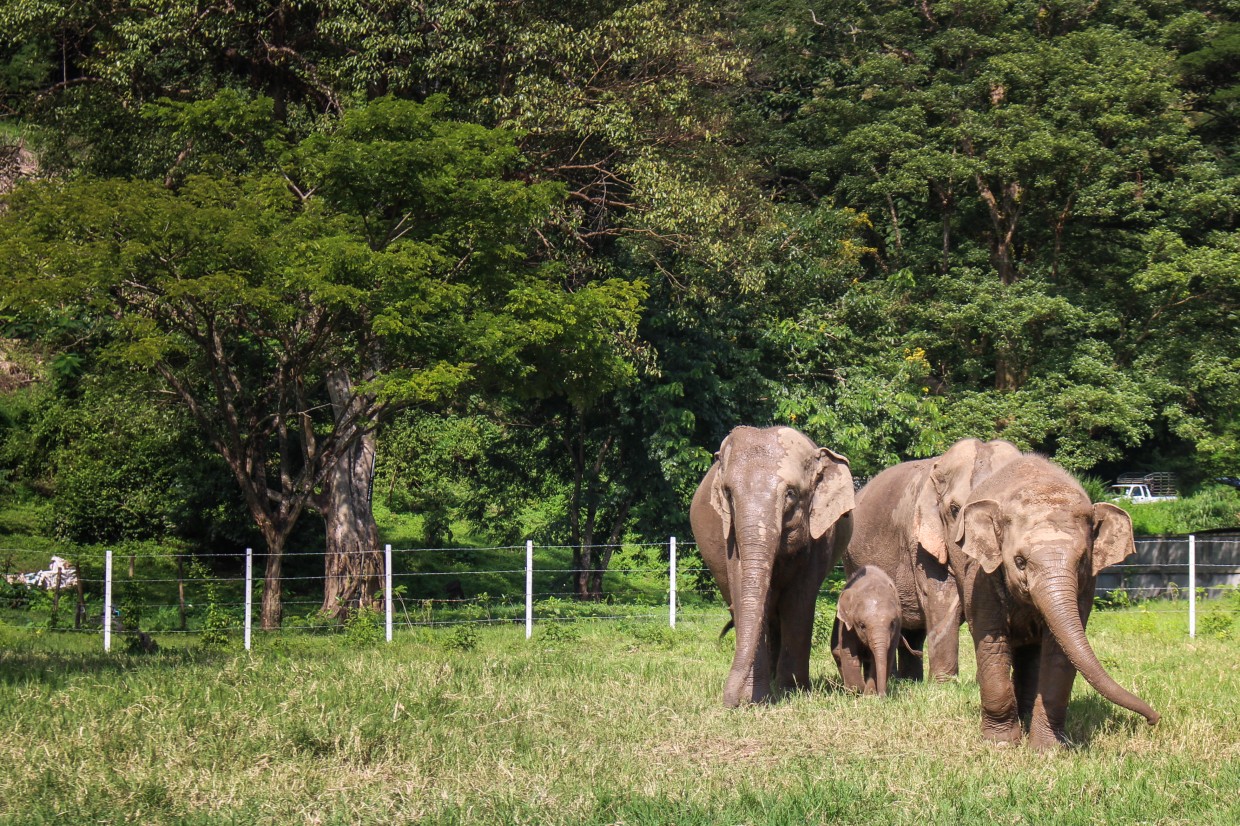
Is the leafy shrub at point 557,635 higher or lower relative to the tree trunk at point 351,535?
lower

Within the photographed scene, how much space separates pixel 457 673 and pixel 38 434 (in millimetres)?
19477

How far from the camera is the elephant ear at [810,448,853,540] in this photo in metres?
11.1

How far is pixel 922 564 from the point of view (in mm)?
11445

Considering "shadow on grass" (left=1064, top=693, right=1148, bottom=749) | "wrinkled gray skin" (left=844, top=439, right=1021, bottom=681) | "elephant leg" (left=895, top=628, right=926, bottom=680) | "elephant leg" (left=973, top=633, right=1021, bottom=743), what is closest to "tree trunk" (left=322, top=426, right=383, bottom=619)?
"wrinkled gray skin" (left=844, top=439, right=1021, bottom=681)

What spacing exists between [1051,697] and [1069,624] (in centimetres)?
96

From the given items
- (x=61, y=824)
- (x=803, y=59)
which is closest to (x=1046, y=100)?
(x=803, y=59)

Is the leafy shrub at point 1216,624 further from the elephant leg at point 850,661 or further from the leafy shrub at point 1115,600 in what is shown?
the elephant leg at point 850,661

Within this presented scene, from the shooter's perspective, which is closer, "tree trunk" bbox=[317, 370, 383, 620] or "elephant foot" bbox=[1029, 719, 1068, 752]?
"elephant foot" bbox=[1029, 719, 1068, 752]

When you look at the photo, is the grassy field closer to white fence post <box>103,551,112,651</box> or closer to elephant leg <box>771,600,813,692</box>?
elephant leg <box>771,600,813,692</box>

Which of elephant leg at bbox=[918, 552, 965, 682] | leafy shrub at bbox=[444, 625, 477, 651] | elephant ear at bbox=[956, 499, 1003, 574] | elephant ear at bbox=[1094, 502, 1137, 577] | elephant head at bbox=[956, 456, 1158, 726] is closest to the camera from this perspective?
elephant head at bbox=[956, 456, 1158, 726]

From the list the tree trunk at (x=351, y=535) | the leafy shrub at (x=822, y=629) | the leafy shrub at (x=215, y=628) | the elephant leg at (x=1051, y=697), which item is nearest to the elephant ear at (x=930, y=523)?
the elephant leg at (x=1051, y=697)

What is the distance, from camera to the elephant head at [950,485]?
966 centimetres

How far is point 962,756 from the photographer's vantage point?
8.52 meters

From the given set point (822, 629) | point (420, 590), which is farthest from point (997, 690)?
point (420, 590)
